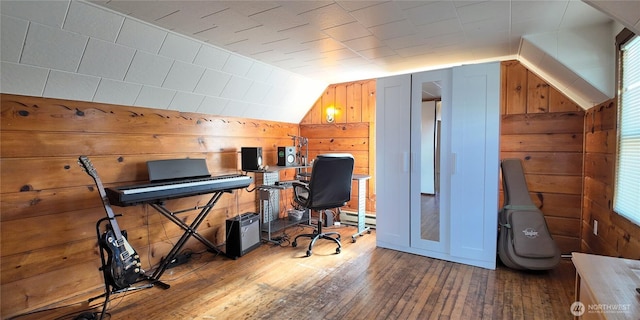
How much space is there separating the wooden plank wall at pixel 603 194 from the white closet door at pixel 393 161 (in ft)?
5.31

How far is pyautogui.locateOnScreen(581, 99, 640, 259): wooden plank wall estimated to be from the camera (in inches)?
82.7

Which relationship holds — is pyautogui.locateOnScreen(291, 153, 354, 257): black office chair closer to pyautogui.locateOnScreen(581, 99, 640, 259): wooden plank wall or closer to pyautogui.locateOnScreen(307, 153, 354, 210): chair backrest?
pyautogui.locateOnScreen(307, 153, 354, 210): chair backrest

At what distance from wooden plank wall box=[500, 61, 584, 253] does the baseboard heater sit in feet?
6.13

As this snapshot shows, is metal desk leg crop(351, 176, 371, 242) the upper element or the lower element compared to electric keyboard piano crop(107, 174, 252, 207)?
lower

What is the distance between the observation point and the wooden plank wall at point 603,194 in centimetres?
210

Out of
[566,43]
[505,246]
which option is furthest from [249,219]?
[566,43]

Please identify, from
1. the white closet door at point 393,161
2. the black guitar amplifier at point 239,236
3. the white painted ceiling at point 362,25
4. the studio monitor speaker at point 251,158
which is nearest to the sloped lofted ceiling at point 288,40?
the white painted ceiling at point 362,25

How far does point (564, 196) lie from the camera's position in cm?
322

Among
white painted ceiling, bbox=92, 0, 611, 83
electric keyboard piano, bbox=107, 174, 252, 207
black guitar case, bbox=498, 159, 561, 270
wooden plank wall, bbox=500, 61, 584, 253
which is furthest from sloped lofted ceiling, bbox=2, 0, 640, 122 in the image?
black guitar case, bbox=498, 159, 561, 270

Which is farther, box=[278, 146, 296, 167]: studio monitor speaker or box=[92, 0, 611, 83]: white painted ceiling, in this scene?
box=[278, 146, 296, 167]: studio monitor speaker

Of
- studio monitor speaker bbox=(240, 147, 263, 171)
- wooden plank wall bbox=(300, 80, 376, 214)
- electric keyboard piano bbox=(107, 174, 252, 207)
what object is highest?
wooden plank wall bbox=(300, 80, 376, 214)

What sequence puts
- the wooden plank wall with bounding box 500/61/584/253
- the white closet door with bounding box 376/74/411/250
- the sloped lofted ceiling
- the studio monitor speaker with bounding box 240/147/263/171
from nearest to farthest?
the sloped lofted ceiling → the wooden plank wall with bounding box 500/61/584/253 → the white closet door with bounding box 376/74/411/250 → the studio monitor speaker with bounding box 240/147/263/171

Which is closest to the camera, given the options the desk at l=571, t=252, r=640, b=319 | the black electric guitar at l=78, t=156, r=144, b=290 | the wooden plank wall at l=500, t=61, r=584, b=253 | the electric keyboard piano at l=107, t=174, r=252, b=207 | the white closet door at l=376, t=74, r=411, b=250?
the desk at l=571, t=252, r=640, b=319

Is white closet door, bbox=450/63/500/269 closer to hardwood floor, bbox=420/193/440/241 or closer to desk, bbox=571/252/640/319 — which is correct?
hardwood floor, bbox=420/193/440/241
